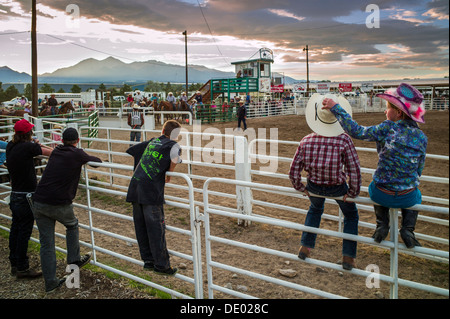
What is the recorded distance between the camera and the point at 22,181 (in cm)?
423

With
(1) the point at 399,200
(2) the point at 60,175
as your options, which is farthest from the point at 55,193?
(1) the point at 399,200

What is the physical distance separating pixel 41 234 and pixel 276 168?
6906mm

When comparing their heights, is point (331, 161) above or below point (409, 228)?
above

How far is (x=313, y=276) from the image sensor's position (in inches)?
165

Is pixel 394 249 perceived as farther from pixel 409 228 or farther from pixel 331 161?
pixel 331 161

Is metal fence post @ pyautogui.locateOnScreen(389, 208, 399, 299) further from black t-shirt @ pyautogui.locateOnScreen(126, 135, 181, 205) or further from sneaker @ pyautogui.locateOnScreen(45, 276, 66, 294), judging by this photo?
sneaker @ pyautogui.locateOnScreen(45, 276, 66, 294)

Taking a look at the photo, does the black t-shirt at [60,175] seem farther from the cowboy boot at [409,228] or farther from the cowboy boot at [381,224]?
the cowboy boot at [409,228]

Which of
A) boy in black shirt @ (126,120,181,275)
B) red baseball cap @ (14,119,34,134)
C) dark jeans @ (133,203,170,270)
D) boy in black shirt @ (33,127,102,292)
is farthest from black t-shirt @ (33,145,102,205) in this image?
dark jeans @ (133,203,170,270)

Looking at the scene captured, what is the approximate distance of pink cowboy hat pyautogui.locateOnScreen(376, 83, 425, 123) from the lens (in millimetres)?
2395

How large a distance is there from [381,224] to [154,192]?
1.96 meters

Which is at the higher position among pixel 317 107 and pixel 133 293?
pixel 317 107
